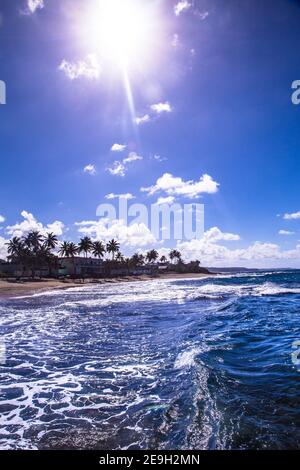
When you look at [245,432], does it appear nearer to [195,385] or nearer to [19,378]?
[195,385]

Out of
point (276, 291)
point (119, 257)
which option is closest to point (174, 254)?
point (119, 257)

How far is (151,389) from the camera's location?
7.47 metres

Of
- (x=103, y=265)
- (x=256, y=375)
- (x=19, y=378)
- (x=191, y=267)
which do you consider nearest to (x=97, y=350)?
(x=19, y=378)

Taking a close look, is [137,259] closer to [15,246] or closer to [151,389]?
[15,246]

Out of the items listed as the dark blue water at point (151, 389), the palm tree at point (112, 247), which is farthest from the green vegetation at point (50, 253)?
the dark blue water at point (151, 389)

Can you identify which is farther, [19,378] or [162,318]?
[162,318]

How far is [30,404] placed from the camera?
22.8ft

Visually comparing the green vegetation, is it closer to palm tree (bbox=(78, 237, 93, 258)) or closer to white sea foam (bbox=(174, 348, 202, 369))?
palm tree (bbox=(78, 237, 93, 258))

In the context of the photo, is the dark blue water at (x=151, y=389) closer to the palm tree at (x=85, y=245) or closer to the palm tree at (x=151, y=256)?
the palm tree at (x=85, y=245)

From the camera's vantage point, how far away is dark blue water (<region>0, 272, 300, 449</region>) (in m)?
5.30

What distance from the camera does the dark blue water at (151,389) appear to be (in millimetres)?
5297

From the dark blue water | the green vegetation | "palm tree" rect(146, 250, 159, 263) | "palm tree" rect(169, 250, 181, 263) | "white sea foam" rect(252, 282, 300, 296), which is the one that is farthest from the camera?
"palm tree" rect(169, 250, 181, 263)

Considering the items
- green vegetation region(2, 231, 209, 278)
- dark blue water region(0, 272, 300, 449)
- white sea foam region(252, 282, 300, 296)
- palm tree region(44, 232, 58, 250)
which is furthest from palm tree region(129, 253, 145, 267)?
dark blue water region(0, 272, 300, 449)
